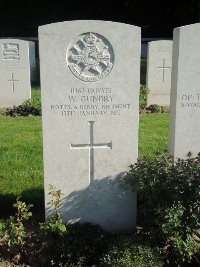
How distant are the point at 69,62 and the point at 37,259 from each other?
6.03ft

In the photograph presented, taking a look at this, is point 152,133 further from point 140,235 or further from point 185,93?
point 140,235

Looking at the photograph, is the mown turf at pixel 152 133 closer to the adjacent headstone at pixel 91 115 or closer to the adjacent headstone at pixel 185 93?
the adjacent headstone at pixel 185 93

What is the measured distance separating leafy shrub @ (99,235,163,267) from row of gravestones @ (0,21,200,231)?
1.95 feet

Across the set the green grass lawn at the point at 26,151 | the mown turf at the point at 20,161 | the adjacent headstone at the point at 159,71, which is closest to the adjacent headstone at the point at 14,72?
the green grass lawn at the point at 26,151

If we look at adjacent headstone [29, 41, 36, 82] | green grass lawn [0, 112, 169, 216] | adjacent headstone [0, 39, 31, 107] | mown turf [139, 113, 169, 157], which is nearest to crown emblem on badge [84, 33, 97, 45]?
green grass lawn [0, 112, 169, 216]

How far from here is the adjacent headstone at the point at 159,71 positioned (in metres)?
9.96

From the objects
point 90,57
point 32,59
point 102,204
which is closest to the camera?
point 90,57

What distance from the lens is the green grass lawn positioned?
15.5ft

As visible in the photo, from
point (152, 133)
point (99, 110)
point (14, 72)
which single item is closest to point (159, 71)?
point (152, 133)

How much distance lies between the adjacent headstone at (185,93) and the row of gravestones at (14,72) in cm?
644

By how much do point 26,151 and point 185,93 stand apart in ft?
10.2

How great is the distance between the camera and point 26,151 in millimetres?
6195

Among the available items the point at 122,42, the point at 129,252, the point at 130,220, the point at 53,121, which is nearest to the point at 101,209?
the point at 130,220

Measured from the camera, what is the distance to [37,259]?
144 inches
